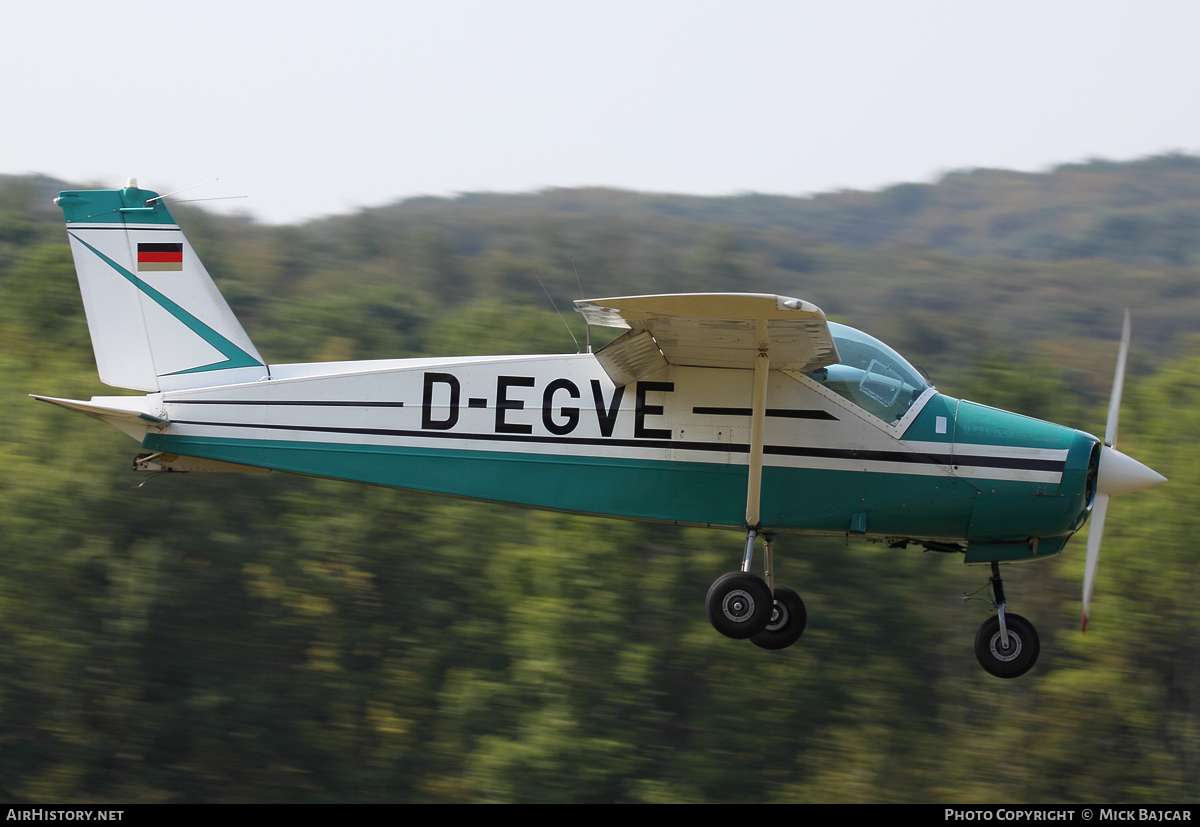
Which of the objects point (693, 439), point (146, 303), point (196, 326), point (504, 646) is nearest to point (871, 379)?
point (693, 439)

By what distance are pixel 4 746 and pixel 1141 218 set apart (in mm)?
64308

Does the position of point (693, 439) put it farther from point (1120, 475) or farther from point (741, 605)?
point (1120, 475)

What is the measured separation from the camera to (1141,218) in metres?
65.9

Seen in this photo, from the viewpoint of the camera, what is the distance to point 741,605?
8.19 m

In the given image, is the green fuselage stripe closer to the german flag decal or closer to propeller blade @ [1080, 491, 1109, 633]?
propeller blade @ [1080, 491, 1109, 633]

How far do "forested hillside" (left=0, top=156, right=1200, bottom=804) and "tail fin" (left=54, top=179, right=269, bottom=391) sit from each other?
11.6 metres

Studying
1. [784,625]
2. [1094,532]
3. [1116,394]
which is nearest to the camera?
[1094,532]

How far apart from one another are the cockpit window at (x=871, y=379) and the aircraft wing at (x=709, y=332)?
8.7 inches

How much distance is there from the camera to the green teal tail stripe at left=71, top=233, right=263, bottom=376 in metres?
9.01

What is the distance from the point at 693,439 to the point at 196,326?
4.08m

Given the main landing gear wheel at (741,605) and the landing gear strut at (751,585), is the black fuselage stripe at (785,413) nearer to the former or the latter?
the landing gear strut at (751,585)

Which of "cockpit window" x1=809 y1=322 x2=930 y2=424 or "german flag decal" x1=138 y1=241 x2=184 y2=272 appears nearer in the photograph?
"cockpit window" x1=809 y1=322 x2=930 y2=424

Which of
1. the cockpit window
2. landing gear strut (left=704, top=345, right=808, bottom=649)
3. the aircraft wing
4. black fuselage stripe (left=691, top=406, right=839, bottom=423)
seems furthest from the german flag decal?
the cockpit window

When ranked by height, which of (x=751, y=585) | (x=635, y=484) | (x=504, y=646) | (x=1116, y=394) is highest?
(x=1116, y=394)
